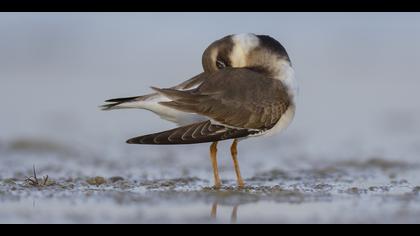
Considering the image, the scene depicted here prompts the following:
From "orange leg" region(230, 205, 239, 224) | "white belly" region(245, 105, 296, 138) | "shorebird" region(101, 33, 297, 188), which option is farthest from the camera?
"white belly" region(245, 105, 296, 138)

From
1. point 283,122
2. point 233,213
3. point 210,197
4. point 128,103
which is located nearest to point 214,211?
point 233,213

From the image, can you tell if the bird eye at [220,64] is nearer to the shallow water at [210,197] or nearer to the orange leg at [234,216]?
the shallow water at [210,197]

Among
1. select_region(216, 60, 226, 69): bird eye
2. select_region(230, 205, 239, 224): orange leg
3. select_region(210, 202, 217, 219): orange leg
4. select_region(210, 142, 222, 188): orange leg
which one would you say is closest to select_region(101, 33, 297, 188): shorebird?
select_region(210, 142, 222, 188): orange leg

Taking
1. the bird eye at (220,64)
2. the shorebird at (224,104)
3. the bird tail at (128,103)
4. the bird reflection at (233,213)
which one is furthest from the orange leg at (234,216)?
the bird eye at (220,64)

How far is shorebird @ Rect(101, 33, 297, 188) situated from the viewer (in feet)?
21.4

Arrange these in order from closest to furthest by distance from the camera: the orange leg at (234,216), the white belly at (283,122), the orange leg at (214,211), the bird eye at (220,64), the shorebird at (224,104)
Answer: the orange leg at (234,216), the orange leg at (214,211), the shorebird at (224,104), the white belly at (283,122), the bird eye at (220,64)

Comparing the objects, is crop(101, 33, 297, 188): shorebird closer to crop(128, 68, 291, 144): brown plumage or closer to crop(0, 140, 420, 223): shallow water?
crop(128, 68, 291, 144): brown plumage

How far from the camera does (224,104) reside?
6.65m

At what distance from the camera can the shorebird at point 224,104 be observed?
6.53 m

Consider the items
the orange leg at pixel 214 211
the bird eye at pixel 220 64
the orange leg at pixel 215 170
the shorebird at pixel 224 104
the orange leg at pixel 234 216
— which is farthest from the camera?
the bird eye at pixel 220 64

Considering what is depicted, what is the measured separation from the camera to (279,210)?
5.32 m

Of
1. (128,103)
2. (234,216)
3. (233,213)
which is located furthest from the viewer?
(128,103)

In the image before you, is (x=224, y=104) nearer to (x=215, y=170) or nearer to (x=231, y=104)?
(x=231, y=104)

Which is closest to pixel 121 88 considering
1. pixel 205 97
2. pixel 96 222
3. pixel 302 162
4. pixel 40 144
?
pixel 40 144
